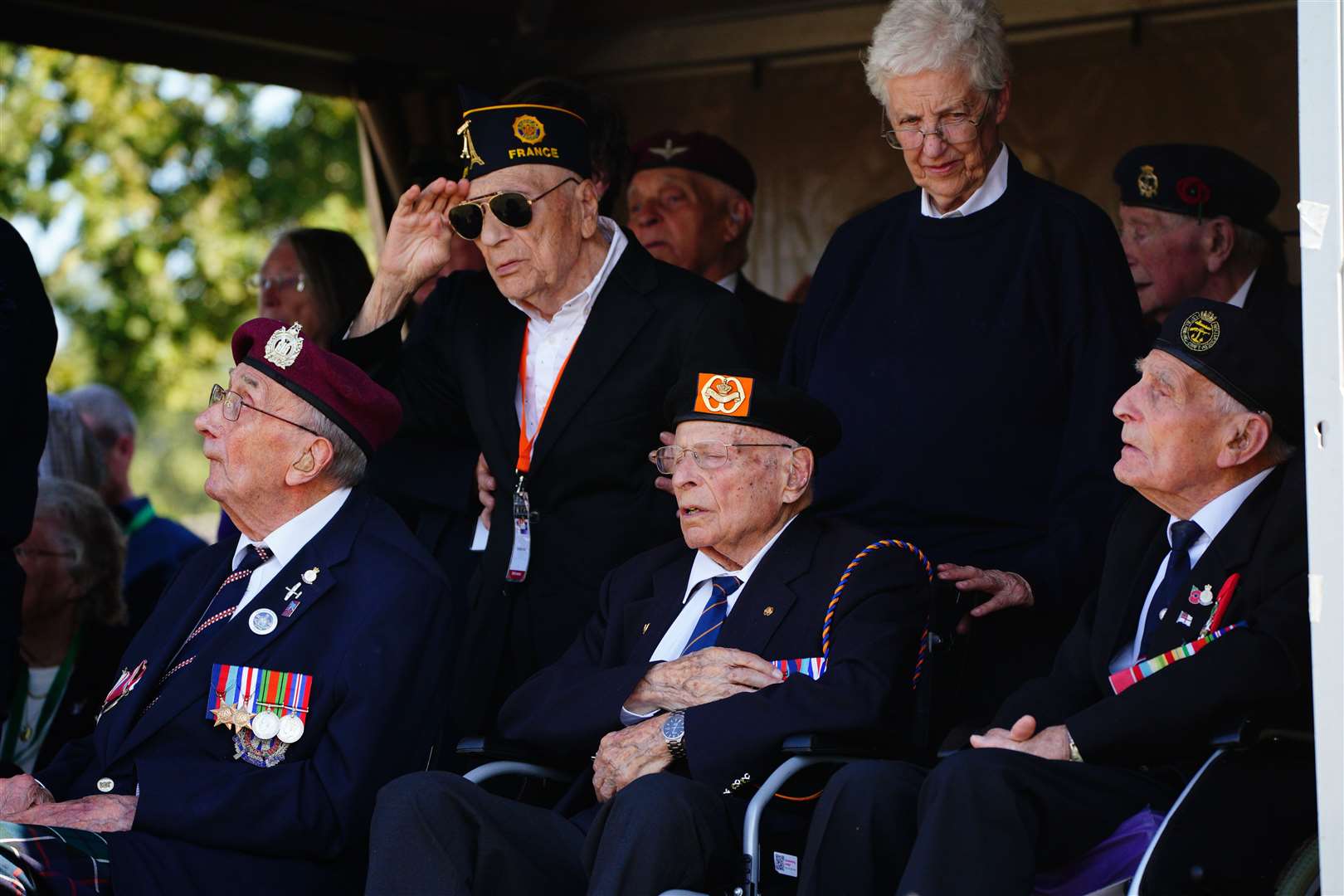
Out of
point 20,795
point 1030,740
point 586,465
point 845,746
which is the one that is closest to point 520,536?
point 586,465

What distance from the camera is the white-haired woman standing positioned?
3.97 m

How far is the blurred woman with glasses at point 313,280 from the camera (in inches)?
226

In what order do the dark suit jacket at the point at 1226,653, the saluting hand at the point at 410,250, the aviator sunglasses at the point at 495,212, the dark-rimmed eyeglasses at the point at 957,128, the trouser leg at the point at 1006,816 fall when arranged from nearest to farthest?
the trouser leg at the point at 1006,816, the dark suit jacket at the point at 1226,653, the dark-rimmed eyeglasses at the point at 957,128, the aviator sunglasses at the point at 495,212, the saluting hand at the point at 410,250

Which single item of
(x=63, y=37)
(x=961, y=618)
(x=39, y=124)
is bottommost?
(x=961, y=618)

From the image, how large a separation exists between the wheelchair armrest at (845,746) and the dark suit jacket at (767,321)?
79.1 inches

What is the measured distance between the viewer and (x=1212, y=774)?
3.17m

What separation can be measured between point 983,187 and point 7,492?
2.25m

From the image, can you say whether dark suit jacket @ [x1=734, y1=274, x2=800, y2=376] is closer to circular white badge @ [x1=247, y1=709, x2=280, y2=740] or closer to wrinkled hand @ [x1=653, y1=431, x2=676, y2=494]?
wrinkled hand @ [x1=653, y1=431, x2=676, y2=494]

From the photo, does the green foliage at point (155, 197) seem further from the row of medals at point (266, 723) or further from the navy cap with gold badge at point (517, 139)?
the row of medals at point (266, 723)

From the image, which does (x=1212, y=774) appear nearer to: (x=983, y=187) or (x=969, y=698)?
(x=969, y=698)

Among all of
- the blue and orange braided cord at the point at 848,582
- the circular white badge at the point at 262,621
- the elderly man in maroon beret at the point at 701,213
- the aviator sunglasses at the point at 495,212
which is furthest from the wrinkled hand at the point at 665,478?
the elderly man in maroon beret at the point at 701,213

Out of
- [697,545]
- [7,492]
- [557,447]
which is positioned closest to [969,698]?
[697,545]

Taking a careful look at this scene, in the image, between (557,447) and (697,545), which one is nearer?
(697,545)

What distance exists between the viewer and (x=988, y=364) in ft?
13.3
